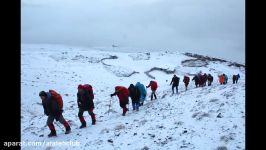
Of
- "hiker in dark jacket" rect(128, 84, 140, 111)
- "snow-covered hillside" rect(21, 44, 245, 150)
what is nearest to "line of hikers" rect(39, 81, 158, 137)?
"hiker in dark jacket" rect(128, 84, 140, 111)

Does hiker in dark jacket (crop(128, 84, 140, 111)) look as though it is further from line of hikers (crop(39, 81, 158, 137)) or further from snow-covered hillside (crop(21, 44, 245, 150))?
snow-covered hillside (crop(21, 44, 245, 150))

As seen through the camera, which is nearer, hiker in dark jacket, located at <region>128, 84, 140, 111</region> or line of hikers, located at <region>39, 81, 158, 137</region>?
line of hikers, located at <region>39, 81, 158, 137</region>

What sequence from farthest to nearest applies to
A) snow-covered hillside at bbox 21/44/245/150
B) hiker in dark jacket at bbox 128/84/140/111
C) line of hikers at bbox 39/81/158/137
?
hiker in dark jacket at bbox 128/84/140/111 < line of hikers at bbox 39/81/158/137 < snow-covered hillside at bbox 21/44/245/150

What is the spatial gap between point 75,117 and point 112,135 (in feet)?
Result: 20.6

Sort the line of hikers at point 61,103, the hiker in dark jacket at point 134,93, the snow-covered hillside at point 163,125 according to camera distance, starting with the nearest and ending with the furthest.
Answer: the snow-covered hillside at point 163,125
the line of hikers at point 61,103
the hiker in dark jacket at point 134,93

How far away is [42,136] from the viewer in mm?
12836

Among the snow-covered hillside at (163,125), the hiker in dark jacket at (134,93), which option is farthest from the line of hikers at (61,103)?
the snow-covered hillside at (163,125)

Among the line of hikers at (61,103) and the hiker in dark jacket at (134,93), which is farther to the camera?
the hiker in dark jacket at (134,93)

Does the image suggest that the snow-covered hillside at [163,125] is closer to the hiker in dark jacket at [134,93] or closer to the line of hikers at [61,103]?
the line of hikers at [61,103]

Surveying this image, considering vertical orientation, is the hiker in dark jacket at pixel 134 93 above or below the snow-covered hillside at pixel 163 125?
above

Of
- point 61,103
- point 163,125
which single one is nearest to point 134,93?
point 163,125

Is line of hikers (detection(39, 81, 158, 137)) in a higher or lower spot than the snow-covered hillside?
higher

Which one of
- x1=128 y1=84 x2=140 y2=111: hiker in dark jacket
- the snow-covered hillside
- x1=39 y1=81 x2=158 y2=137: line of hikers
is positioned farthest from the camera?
x1=128 y1=84 x2=140 y2=111: hiker in dark jacket
